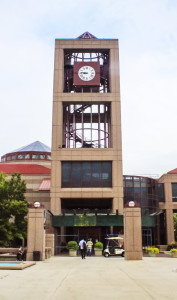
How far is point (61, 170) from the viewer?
49.2 m

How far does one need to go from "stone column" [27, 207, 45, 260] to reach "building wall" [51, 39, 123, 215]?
14.9m

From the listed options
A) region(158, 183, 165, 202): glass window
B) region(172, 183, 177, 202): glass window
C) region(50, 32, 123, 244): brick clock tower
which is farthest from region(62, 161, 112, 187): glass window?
region(172, 183, 177, 202): glass window

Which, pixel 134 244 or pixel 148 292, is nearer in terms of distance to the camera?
pixel 148 292

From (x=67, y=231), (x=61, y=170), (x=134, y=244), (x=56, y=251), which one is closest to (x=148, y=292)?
(x=134, y=244)

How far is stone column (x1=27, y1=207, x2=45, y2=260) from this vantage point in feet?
101

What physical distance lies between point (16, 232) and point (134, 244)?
17271 mm

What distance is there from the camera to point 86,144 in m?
53.1

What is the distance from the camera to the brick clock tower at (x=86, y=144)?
47.0 metres

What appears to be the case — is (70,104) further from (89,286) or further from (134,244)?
(89,286)

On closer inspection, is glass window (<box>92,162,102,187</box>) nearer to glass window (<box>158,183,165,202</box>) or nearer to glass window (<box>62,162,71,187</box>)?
glass window (<box>62,162,71,187</box>)

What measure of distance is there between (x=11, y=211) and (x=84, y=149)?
13.6m

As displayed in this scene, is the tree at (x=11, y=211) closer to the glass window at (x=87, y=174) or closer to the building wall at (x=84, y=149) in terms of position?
the building wall at (x=84, y=149)

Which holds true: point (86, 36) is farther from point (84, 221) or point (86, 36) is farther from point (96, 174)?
point (84, 221)

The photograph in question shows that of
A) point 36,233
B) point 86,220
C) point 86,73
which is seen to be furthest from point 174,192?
point 36,233
